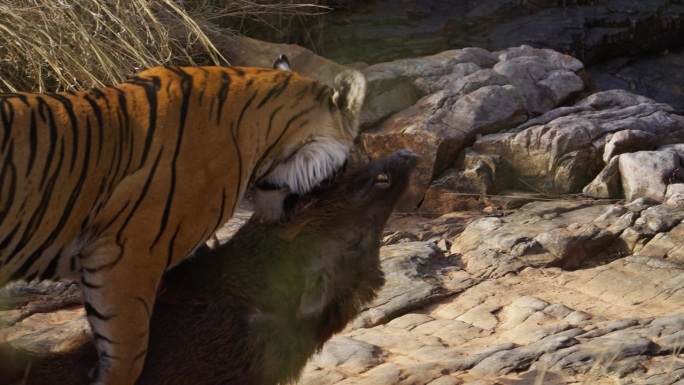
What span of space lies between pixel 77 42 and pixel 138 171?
3317 mm

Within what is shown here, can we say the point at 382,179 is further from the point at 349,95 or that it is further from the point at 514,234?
the point at 514,234

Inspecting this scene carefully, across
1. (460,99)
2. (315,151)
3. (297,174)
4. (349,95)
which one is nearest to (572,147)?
(460,99)

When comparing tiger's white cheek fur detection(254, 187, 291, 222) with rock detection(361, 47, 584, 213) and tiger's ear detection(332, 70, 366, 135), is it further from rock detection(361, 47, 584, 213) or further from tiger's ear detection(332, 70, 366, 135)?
rock detection(361, 47, 584, 213)

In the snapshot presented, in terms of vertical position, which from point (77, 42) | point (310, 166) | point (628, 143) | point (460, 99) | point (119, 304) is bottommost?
point (628, 143)

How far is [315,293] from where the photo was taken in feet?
13.7

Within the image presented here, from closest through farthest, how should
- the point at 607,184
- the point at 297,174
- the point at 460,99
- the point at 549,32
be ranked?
the point at 297,174, the point at 607,184, the point at 460,99, the point at 549,32

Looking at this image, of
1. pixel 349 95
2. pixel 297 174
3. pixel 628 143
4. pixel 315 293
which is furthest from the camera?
pixel 628 143

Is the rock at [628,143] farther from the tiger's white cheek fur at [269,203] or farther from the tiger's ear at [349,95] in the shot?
the tiger's white cheek fur at [269,203]

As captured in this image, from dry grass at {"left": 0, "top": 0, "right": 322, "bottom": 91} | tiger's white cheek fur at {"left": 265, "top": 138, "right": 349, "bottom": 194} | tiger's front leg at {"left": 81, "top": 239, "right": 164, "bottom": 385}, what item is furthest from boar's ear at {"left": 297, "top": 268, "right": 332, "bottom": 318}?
dry grass at {"left": 0, "top": 0, "right": 322, "bottom": 91}

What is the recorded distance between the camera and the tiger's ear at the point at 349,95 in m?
4.78

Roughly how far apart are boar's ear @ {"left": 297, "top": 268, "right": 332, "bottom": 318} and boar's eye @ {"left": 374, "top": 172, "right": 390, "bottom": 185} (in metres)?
0.42

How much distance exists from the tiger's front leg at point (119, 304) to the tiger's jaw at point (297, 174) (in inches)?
19.4

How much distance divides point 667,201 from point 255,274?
4.76 metres

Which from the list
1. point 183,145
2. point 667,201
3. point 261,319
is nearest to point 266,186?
point 183,145
